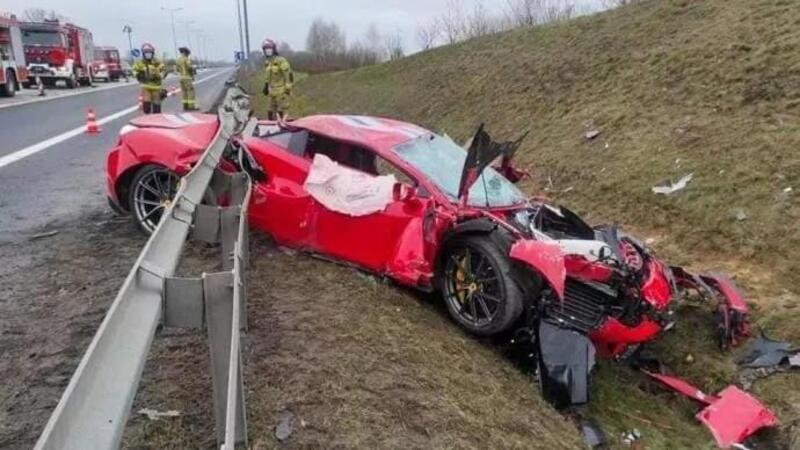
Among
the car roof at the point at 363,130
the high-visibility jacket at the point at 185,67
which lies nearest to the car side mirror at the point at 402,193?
the car roof at the point at 363,130

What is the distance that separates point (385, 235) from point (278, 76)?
10229 mm

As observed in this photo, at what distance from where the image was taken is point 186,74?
54.4 feet

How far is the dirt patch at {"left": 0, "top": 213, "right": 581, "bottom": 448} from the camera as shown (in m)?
3.38

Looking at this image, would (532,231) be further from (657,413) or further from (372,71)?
(372,71)

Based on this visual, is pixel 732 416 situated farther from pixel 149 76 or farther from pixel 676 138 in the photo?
pixel 149 76

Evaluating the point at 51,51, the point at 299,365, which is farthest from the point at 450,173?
the point at 51,51

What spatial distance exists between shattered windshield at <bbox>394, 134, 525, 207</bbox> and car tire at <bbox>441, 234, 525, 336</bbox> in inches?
16.7

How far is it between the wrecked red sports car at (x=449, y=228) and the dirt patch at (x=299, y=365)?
289 millimetres

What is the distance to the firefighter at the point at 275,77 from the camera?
14711 mm

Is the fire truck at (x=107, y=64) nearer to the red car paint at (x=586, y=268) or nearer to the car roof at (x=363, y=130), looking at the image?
the car roof at (x=363, y=130)

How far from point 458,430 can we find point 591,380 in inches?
81.3

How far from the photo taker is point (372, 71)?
26.9 metres

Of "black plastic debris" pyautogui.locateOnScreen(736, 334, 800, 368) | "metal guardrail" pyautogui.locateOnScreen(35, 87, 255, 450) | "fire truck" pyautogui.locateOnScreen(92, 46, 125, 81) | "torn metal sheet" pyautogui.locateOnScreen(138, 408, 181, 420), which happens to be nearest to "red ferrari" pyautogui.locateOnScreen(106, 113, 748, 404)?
"black plastic debris" pyautogui.locateOnScreen(736, 334, 800, 368)

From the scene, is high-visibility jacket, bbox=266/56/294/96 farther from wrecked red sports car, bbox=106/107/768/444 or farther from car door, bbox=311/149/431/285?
car door, bbox=311/149/431/285
